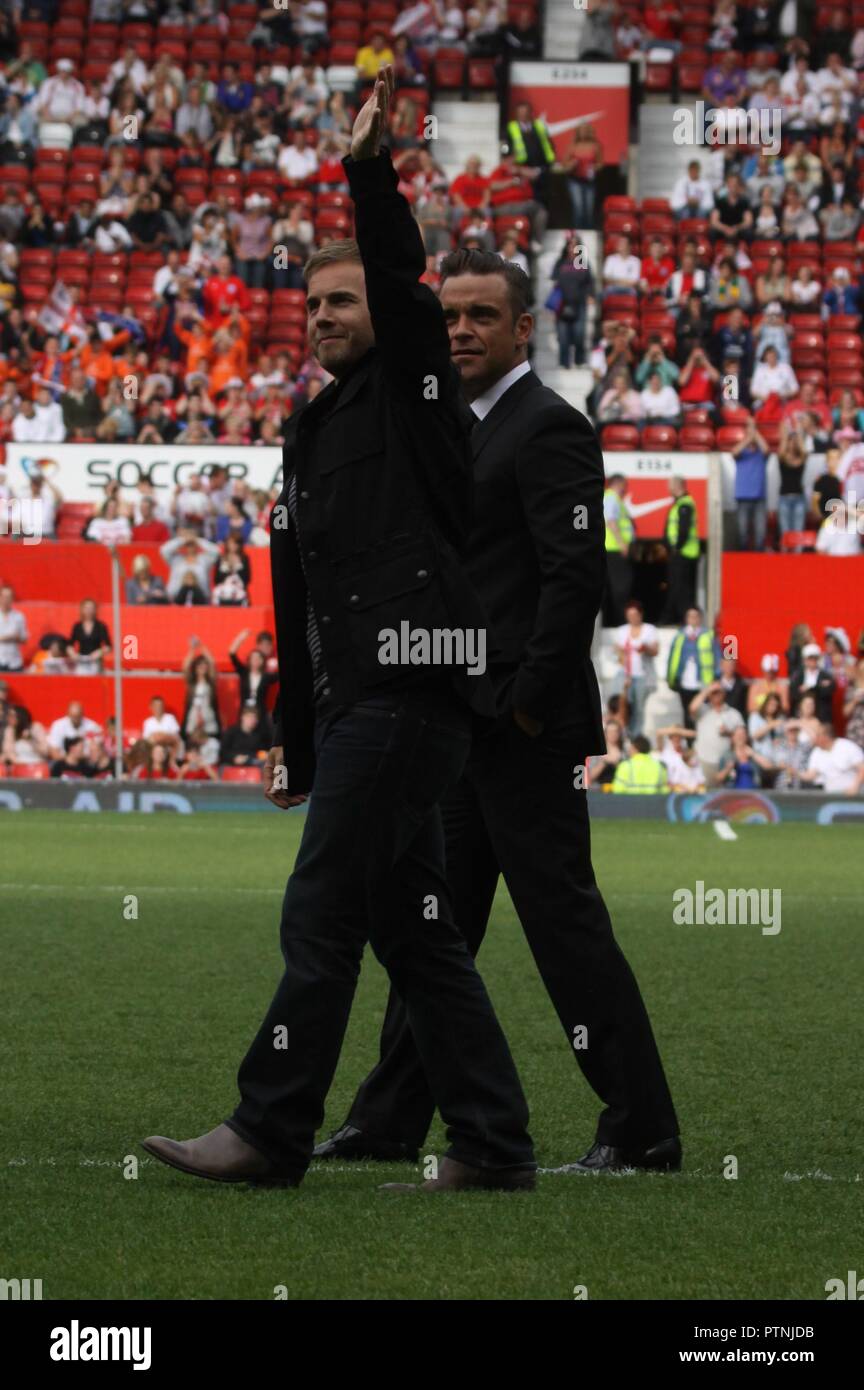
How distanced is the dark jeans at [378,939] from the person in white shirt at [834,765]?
15126mm

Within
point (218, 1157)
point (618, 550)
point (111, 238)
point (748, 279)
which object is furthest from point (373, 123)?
point (111, 238)

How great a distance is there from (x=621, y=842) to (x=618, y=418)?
315 inches

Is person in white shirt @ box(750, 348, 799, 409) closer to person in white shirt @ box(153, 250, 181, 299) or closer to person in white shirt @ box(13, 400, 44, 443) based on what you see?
person in white shirt @ box(153, 250, 181, 299)

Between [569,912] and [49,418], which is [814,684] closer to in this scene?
[49,418]

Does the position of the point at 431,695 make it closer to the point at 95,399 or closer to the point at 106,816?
the point at 106,816

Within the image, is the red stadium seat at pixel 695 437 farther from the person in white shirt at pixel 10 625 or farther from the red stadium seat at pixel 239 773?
the person in white shirt at pixel 10 625

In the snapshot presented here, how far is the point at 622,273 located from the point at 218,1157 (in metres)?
22.3

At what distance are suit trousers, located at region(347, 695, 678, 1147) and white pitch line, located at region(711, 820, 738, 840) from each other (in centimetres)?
1208

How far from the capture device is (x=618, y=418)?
78.3ft

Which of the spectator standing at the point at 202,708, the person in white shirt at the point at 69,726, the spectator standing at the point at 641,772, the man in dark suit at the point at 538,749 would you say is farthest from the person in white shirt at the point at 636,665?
the man in dark suit at the point at 538,749

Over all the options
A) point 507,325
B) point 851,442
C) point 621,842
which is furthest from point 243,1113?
point 851,442

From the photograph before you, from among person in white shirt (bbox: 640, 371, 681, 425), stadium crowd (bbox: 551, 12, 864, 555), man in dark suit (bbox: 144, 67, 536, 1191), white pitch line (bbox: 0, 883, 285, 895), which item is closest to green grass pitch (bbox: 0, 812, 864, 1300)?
white pitch line (bbox: 0, 883, 285, 895)

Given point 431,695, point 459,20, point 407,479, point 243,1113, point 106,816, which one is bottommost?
point 106,816

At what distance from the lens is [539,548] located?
5.40 m
